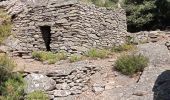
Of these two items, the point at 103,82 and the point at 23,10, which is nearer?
the point at 103,82

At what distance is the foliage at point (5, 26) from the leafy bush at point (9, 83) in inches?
149

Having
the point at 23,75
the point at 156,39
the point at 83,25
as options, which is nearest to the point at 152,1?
the point at 156,39

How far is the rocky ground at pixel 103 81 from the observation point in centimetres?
1173

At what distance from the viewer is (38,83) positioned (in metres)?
11.9

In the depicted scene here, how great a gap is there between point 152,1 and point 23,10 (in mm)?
6860

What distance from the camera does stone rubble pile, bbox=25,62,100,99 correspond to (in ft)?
38.9

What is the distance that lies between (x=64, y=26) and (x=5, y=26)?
270cm

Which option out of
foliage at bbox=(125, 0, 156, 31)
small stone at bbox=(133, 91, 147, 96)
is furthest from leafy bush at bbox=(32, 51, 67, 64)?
foliage at bbox=(125, 0, 156, 31)

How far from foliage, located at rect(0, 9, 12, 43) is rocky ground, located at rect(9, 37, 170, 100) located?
243cm

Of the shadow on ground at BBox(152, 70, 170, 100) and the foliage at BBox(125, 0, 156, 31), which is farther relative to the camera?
the foliage at BBox(125, 0, 156, 31)

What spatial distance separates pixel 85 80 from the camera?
12758mm

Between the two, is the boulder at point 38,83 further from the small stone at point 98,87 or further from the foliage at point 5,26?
the foliage at point 5,26

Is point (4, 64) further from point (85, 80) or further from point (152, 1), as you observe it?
point (152, 1)

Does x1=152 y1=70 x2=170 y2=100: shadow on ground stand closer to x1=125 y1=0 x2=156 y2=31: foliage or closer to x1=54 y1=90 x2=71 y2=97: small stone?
x1=54 y1=90 x2=71 y2=97: small stone
